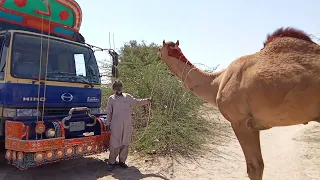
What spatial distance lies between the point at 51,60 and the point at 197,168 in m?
3.35

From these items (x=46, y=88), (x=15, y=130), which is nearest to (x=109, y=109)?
(x=46, y=88)

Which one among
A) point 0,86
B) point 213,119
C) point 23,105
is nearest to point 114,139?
point 23,105

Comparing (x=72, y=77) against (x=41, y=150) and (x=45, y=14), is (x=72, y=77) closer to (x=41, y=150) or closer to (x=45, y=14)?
(x=45, y=14)

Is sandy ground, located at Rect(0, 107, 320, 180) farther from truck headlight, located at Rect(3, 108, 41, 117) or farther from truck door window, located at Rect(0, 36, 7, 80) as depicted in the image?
truck door window, located at Rect(0, 36, 7, 80)

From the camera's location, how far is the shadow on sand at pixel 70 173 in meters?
5.18

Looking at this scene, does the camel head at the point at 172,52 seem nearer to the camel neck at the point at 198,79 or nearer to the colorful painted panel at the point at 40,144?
the camel neck at the point at 198,79

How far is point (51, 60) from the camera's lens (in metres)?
5.47

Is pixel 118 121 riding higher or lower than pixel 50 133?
higher

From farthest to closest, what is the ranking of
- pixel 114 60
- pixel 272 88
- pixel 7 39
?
pixel 114 60 → pixel 7 39 → pixel 272 88

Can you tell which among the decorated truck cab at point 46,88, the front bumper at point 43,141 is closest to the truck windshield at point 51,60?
the decorated truck cab at point 46,88

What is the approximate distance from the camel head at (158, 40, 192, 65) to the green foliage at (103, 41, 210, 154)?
2.58 metres

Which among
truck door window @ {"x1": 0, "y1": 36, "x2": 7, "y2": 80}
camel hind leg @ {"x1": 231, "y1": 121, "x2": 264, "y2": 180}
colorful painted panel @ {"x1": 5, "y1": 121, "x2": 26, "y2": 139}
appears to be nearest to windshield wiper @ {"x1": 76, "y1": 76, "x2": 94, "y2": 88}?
truck door window @ {"x1": 0, "y1": 36, "x2": 7, "y2": 80}

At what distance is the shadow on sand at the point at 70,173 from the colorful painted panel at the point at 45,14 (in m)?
2.51

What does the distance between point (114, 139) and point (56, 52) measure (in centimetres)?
188
